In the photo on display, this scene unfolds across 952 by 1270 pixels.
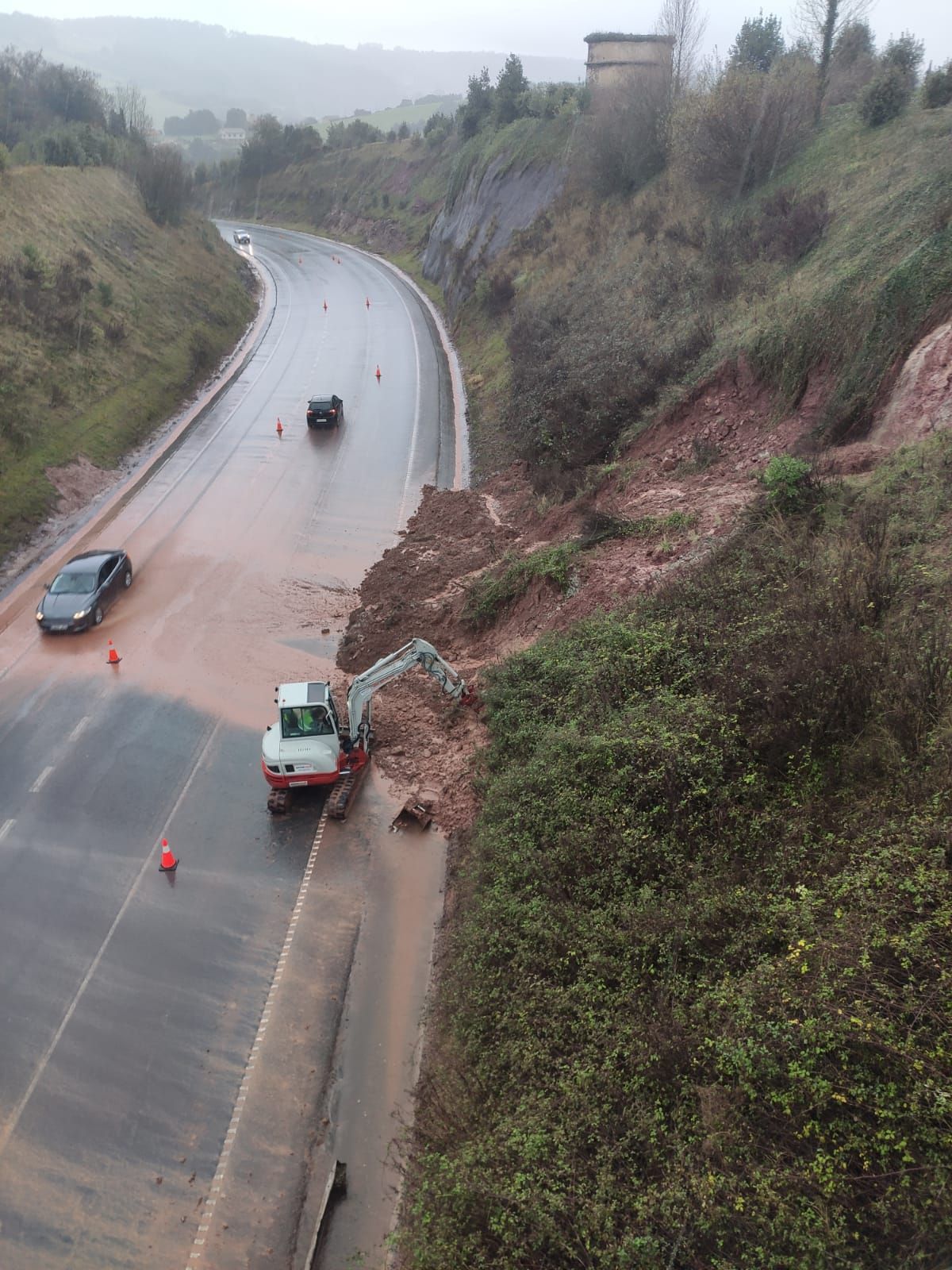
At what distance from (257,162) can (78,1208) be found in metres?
109

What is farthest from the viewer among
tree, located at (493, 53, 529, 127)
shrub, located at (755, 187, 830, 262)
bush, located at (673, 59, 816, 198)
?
tree, located at (493, 53, 529, 127)

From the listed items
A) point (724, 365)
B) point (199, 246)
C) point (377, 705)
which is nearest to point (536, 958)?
point (377, 705)

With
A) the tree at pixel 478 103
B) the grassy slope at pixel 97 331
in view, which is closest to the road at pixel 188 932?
the grassy slope at pixel 97 331

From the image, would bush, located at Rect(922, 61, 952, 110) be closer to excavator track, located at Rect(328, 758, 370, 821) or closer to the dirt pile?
the dirt pile

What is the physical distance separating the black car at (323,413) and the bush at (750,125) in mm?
17991

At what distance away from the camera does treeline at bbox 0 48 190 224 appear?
5178cm

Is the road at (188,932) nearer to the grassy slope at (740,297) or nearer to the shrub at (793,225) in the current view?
the grassy slope at (740,297)

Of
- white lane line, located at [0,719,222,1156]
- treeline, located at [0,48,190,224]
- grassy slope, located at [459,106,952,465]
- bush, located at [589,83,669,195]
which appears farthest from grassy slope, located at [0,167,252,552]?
bush, located at [589,83,669,195]

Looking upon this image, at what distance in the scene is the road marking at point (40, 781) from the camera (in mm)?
15508

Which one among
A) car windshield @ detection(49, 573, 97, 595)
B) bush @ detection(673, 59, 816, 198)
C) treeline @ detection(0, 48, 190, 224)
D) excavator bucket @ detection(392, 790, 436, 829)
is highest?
treeline @ detection(0, 48, 190, 224)

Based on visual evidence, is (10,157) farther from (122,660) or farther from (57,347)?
(122,660)

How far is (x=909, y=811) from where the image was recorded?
29.6 ft

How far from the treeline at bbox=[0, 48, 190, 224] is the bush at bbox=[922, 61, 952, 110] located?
40572 millimetres

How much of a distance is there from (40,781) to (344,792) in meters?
5.69
